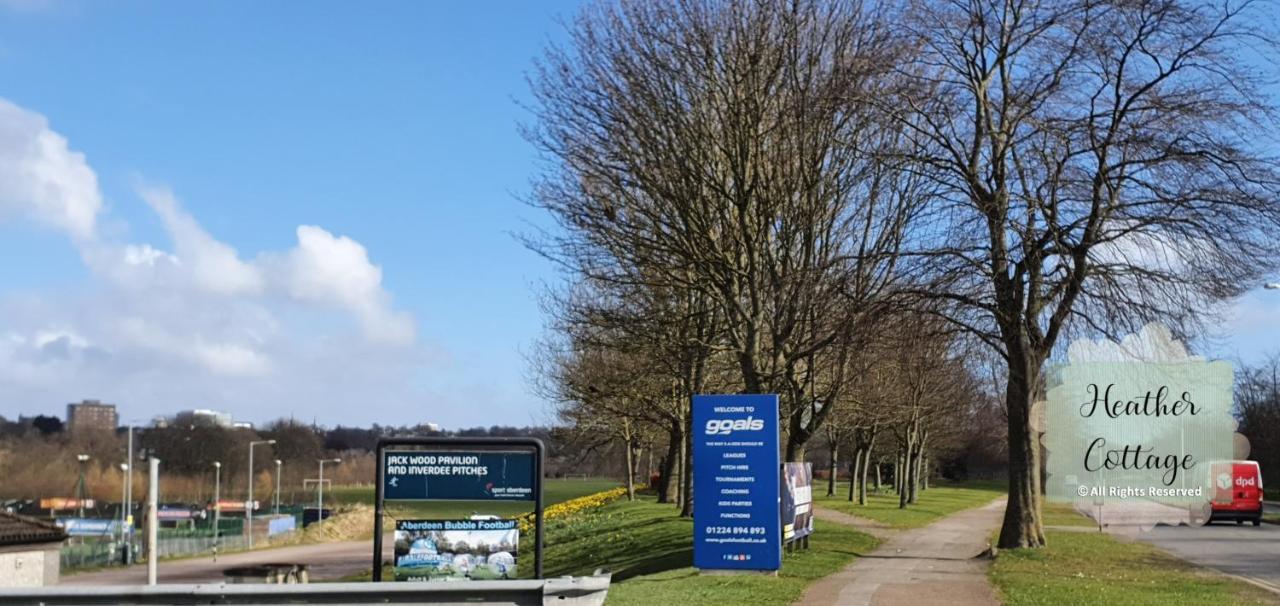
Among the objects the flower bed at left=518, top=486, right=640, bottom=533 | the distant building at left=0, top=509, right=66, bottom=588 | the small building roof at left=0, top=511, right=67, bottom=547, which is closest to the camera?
the distant building at left=0, top=509, right=66, bottom=588

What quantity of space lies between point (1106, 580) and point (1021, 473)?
15.2 ft

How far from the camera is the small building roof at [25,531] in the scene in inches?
1403

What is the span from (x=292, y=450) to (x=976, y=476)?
72.4 m

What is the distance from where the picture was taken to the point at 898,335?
2247cm

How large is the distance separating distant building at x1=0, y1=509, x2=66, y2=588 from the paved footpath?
84.0 feet

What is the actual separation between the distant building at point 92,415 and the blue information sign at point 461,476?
351 feet

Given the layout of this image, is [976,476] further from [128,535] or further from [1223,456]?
[1223,456]

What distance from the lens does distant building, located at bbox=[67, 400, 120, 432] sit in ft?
368

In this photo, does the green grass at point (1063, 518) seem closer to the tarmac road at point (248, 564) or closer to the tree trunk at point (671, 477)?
the tree trunk at point (671, 477)

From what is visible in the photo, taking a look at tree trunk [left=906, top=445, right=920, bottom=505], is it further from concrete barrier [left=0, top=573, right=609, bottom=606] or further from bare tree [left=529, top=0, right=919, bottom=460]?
concrete barrier [left=0, top=573, right=609, bottom=606]

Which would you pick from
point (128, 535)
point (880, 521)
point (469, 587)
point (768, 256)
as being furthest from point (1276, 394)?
point (469, 587)
